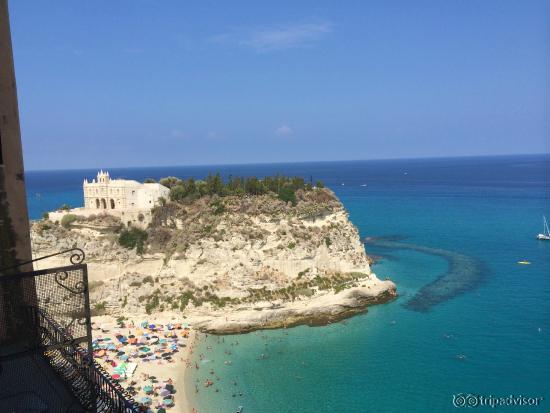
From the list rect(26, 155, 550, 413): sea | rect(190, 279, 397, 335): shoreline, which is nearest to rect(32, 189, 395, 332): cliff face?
rect(190, 279, 397, 335): shoreline

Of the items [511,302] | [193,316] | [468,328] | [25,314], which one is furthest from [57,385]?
[511,302]

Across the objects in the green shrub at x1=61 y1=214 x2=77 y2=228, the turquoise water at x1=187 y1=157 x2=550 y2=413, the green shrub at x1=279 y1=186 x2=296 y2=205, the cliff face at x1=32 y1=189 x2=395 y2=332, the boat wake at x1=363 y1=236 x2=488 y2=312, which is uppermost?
the green shrub at x1=279 y1=186 x2=296 y2=205

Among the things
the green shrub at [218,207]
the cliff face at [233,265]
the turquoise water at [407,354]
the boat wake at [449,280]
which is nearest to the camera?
the turquoise water at [407,354]

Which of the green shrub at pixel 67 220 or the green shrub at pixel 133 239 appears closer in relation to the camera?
the green shrub at pixel 133 239

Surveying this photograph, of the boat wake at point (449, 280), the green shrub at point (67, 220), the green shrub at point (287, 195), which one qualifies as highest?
the green shrub at point (287, 195)

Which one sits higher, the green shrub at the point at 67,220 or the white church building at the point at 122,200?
the white church building at the point at 122,200

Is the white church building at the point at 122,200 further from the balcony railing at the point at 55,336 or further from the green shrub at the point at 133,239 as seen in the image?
the balcony railing at the point at 55,336

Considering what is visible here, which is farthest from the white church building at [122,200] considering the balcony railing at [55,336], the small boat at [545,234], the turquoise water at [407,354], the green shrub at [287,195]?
the small boat at [545,234]

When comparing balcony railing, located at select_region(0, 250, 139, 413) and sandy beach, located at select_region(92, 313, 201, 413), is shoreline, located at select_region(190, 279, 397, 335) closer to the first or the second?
sandy beach, located at select_region(92, 313, 201, 413)

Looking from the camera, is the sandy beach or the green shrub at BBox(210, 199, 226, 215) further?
the green shrub at BBox(210, 199, 226, 215)
